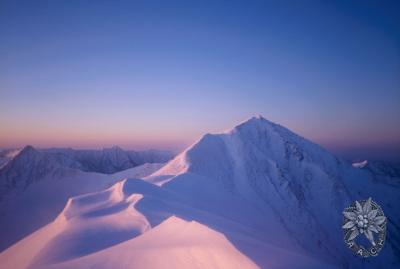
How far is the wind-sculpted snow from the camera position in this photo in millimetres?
14781

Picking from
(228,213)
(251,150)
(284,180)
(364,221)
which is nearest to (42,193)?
(251,150)

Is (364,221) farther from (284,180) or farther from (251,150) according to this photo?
(251,150)

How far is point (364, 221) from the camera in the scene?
14352mm

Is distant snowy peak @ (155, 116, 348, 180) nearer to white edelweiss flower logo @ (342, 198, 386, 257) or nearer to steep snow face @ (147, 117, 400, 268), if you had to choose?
steep snow face @ (147, 117, 400, 268)

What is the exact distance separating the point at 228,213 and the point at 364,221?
37.6 meters

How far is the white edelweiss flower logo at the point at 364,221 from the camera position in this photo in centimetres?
1380

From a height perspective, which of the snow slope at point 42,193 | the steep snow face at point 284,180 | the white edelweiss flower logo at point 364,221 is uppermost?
the white edelweiss flower logo at point 364,221

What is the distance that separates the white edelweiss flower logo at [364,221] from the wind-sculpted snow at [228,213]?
2.36 m

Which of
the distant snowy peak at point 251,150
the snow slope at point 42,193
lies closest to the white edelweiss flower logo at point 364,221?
the distant snowy peak at point 251,150

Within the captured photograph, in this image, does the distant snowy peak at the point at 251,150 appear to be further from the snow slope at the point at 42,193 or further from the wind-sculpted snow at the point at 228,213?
the snow slope at the point at 42,193

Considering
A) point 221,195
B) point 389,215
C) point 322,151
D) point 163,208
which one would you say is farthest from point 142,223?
point 389,215

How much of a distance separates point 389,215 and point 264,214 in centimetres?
6621

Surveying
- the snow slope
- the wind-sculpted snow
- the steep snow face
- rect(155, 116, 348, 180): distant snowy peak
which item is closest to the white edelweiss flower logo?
the wind-sculpted snow

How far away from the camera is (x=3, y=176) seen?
152125 mm
